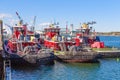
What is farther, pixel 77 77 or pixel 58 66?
pixel 58 66

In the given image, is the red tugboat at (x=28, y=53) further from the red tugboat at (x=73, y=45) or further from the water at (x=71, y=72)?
the red tugboat at (x=73, y=45)

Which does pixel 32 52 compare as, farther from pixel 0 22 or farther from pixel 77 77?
pixel 0 22

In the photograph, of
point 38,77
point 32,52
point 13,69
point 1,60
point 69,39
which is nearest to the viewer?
point 1,60

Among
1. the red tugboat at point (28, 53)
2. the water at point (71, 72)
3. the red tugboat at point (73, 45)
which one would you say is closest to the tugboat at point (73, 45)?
the red tugboat at point (73, 45)

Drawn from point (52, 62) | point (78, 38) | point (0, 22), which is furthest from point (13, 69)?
point (78, 38)

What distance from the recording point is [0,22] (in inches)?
1576

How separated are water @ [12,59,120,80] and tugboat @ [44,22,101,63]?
127 cm

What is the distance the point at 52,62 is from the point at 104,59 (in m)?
12.9

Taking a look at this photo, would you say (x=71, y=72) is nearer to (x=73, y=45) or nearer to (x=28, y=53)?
(x=28, y=53)

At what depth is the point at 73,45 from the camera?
6756 cm

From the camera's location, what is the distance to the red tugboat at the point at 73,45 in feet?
201

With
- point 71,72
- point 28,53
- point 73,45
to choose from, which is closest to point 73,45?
point 73,45

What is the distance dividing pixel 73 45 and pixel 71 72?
14408 millimetres

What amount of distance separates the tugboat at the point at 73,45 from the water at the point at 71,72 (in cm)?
127
